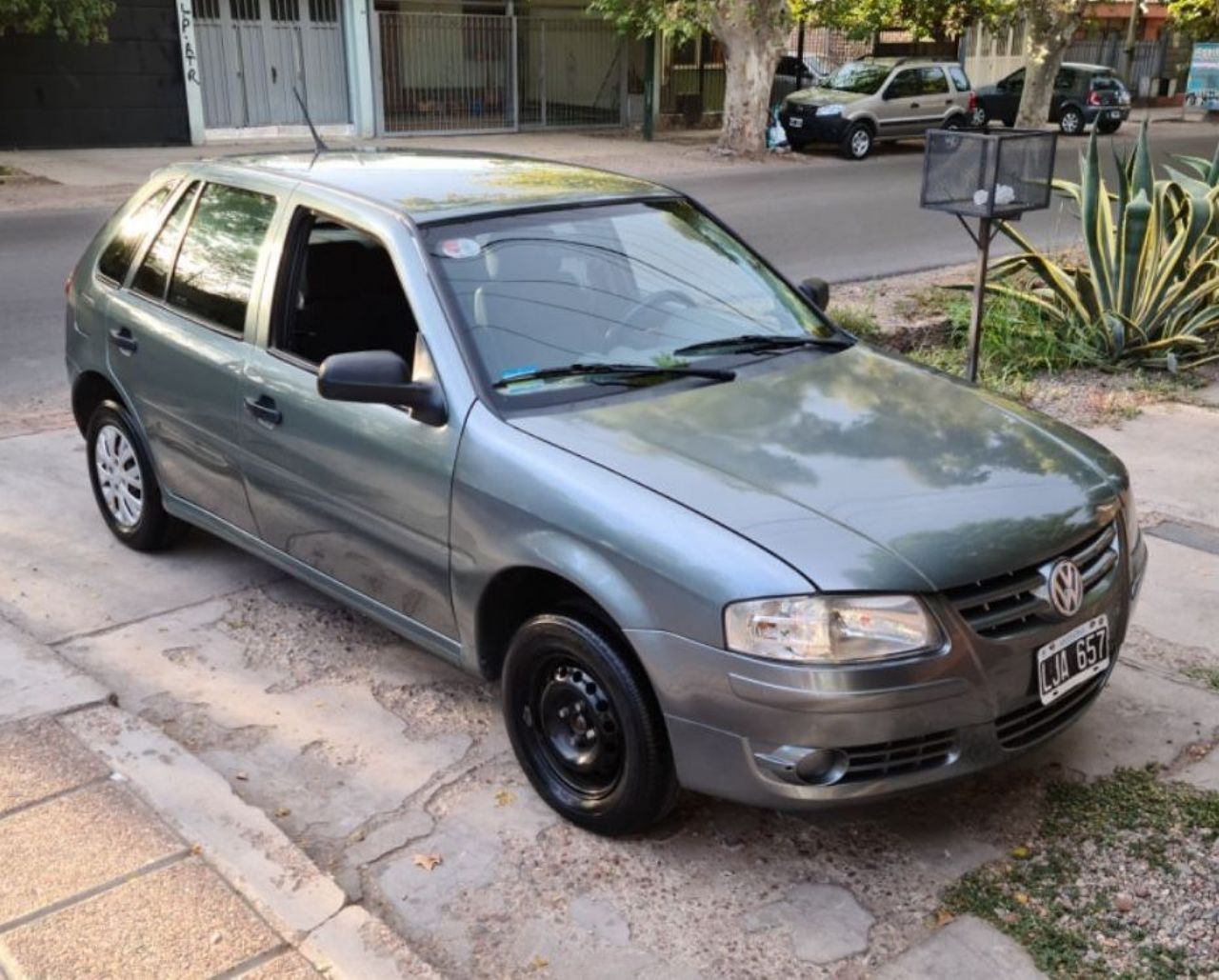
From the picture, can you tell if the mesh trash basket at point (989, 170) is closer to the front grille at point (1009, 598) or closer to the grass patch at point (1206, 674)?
the grass patch at point (1206, 674)

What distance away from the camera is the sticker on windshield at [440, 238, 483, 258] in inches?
153

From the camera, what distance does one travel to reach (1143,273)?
7.92 m

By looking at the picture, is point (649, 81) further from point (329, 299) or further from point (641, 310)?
point (641, 310)

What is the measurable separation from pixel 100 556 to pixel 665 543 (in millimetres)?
3275

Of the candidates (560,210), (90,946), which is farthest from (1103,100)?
(90,946)

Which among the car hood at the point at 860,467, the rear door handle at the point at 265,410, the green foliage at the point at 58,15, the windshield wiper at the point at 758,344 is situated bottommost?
the rear door handle at the point at 265,410

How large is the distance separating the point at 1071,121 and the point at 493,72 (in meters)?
14.0

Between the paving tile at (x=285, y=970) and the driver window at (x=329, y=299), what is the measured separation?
202 centimetres

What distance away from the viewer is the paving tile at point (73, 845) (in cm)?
304

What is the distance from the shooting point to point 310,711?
13.5ft

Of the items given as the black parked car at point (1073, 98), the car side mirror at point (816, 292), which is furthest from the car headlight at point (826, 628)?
the black parked car at point (1073, 98)

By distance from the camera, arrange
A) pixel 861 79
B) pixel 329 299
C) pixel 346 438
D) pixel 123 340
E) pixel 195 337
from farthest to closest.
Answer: pixel 861 79 < pixel 123 340 < pixel 195 337 < pixel 329 299 < pixel 346 438

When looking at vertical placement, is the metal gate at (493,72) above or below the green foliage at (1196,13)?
below

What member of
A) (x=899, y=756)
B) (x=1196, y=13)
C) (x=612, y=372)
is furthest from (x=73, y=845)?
(x=1196, y=13)
